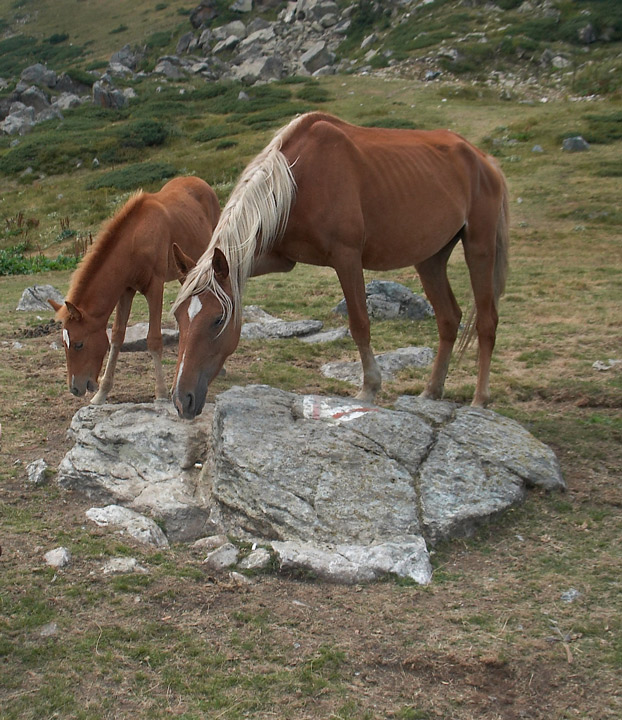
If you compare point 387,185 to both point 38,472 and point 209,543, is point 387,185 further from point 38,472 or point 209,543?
point 38,472

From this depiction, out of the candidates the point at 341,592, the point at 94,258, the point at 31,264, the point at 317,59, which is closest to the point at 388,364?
the point at 94,258

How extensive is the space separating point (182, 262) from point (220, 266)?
29 centimetres

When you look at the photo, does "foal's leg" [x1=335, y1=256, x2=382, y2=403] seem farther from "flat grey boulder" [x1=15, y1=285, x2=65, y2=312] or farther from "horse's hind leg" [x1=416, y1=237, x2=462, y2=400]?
"flat grey boulder" [x1=15, y1=285, x2=65, y2=312]

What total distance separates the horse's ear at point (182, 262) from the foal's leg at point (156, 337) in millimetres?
1598

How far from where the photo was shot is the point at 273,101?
2942cm

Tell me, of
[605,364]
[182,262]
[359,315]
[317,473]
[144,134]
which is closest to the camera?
[317,473]

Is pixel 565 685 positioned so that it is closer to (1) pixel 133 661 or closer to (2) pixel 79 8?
(1) pixel 133 661

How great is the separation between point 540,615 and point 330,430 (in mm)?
1751

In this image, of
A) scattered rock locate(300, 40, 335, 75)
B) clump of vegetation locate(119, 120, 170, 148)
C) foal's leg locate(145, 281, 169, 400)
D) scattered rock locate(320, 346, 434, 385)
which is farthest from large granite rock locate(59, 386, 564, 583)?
scattered rock locate(300, 40, 335, 75)

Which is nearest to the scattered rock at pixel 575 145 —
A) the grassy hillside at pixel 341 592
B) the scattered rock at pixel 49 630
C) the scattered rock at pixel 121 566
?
the grassy hillside at pixel 341 592

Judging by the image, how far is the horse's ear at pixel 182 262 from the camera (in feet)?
15.0

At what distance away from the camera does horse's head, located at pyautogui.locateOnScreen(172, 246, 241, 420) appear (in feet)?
14.5

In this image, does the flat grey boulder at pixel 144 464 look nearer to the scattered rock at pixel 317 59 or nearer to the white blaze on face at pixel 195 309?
the white blaze on face at pixel 195 309

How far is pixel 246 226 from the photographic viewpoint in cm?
473
